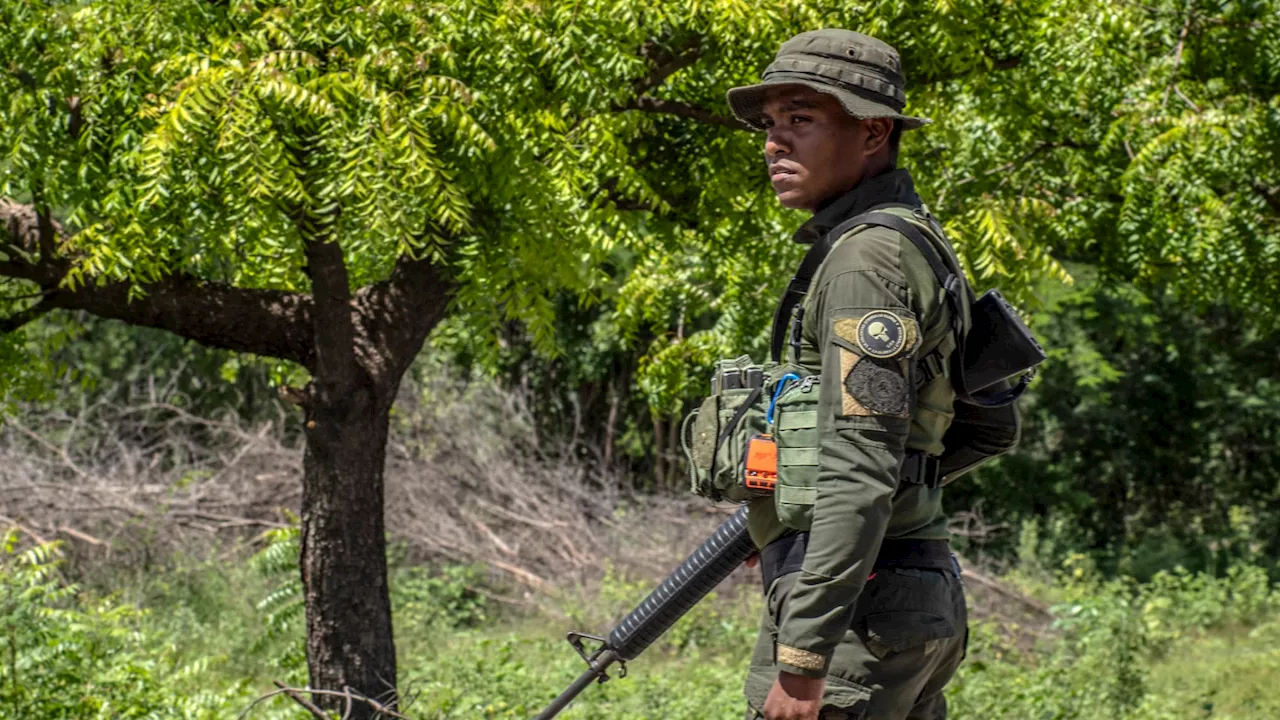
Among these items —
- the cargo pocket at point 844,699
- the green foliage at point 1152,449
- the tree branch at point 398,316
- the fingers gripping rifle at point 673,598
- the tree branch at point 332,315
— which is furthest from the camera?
the green foliage at point 1152,449

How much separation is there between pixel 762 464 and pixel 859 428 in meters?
0.30

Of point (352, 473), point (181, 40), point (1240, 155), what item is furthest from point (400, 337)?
point (1240, 155)

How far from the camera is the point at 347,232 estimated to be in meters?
4.78

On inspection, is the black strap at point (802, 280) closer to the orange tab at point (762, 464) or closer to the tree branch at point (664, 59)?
the orange tab at point (762, 464)

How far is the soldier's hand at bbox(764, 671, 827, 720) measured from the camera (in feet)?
8.29

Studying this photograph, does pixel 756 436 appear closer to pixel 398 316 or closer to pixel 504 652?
pixel 398 316

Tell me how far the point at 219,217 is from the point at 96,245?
0.38 meters

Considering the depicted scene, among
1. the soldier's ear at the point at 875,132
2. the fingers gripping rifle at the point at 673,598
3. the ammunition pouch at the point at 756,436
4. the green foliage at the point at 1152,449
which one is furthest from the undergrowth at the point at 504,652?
the green foliage at the point at 1152,449

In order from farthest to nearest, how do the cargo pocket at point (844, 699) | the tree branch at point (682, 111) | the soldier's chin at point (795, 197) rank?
the tree branch at point (682, 111), the soldier's chin at point (795, 197), the cargo pocket at point (844, 699)

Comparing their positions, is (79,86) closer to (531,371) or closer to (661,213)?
(661,213)

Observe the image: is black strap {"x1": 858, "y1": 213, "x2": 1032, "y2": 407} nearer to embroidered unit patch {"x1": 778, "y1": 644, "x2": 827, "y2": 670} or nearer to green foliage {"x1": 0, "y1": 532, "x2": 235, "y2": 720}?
embroidered unit patch {"x1": 778, "y1": 644, "x2": 827, "y2": 670}

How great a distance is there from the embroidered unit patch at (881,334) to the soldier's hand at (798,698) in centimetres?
61

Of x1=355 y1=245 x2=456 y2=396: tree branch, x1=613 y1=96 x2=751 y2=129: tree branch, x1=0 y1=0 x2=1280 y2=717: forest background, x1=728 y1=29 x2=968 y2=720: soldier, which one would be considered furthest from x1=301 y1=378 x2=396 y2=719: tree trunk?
x1=728 y1=29 x2=968 y2=720: soldier

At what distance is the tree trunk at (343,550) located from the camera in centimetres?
534
